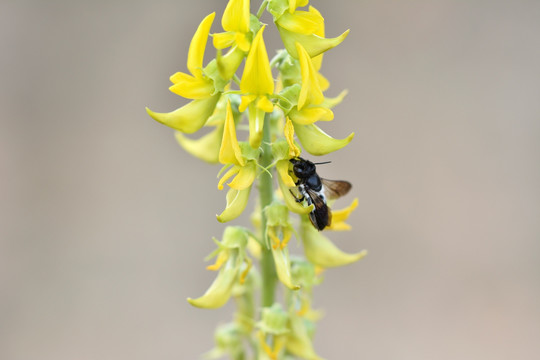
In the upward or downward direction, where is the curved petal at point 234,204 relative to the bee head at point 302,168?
downward

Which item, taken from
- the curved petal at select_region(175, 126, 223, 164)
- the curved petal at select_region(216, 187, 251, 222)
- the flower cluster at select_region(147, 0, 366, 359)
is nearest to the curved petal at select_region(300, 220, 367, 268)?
the flower cluster at select_region(147, 0, 366, 359)

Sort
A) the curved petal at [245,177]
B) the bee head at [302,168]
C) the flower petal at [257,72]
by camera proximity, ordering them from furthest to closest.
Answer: the bee head at [302,168], the curved petal at [245,177], the flower petal at [257,72]

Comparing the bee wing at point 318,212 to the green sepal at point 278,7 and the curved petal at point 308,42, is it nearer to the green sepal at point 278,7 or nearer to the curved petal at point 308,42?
the curved petal at point 308,42

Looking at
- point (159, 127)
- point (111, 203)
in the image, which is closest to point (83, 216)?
point (111, 203)

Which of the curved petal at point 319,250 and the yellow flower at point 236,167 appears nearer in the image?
the yellow flower at point 236,167

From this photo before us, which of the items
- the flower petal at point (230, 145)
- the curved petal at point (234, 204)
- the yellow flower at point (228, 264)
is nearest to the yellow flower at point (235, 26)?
the flower petal at point (230, 145)

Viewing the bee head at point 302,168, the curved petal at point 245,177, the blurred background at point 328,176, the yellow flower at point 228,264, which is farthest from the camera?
the blurred background at point 328,176

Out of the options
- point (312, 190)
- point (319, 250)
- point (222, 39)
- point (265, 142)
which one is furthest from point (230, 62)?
point (319, 250)

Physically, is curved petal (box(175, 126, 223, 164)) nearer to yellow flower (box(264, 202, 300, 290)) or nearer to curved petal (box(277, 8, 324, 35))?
yellow flower (box(264, 202, 300, 290))
